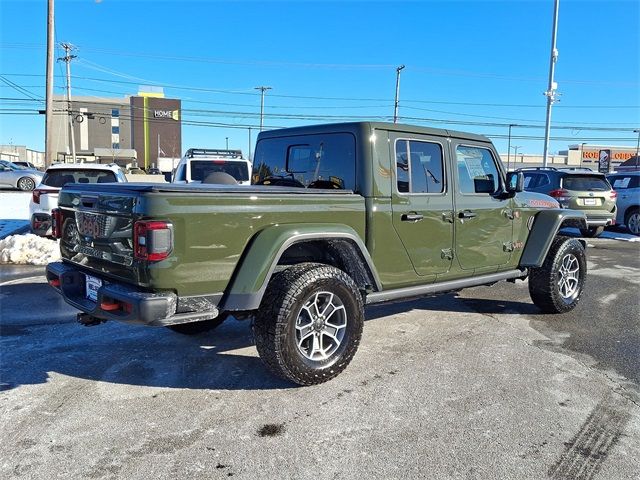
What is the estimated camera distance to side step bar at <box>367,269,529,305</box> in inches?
170

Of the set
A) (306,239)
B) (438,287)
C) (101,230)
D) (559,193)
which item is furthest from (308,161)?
(559,193)

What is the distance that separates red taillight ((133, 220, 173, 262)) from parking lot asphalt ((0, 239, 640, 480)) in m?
1.05

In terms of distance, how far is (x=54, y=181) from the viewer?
30.0 ft

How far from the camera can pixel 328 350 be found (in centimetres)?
399

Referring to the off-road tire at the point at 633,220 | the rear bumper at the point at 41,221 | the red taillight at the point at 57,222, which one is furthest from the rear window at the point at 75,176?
the off-road tire at the point at 633,220

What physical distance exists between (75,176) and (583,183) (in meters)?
10.8

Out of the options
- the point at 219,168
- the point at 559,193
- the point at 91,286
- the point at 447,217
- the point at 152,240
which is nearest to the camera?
the point at 152,240

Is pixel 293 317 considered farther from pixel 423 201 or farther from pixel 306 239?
pixel 423 201

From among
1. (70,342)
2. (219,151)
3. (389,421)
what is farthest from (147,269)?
(219,151)

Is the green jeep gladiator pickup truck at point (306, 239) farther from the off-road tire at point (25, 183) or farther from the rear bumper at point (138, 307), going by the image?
the off-road tire at point (25, 183)

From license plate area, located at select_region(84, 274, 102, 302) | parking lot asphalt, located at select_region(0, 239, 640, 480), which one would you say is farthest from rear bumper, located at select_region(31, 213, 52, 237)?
license plate area, located at select_region(84, 274, 102, 302)

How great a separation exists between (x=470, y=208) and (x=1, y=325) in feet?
15.5

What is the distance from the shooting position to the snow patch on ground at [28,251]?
8609 mm

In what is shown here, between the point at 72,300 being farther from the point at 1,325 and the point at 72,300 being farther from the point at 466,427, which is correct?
the point at 466,427
